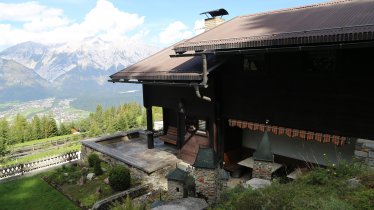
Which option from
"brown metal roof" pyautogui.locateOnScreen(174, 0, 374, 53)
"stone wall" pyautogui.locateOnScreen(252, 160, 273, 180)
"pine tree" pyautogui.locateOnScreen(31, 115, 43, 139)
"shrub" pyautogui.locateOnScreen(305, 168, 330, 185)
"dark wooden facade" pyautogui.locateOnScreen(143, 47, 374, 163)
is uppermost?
"brown metal roof" pyautogui.locateOnScreen(174, 0, 374, 53)

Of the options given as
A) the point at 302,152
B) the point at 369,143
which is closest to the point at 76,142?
the point at 302,152

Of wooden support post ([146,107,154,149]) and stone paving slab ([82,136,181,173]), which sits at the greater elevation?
wooden support post ([146,107,154,149])

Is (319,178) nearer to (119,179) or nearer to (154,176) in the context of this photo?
(154,176)

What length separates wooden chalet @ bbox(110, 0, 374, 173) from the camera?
793 centimetres

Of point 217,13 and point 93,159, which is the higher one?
point 217,13

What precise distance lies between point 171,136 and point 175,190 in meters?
7.58

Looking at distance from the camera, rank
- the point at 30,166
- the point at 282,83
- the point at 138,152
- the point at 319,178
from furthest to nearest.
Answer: the point at 30,166 < the point at 138,152 < the point at 282,83 < the point at 319,178

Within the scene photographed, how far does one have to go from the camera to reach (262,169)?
26.0ft


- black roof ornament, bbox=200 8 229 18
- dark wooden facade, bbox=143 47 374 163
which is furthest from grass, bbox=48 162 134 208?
black roof ornament, bbox=200 8 229 18

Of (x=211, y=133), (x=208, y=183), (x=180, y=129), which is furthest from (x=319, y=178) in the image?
(x=180, y=129)

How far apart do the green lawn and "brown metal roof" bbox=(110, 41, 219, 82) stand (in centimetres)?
602

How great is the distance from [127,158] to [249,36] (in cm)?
816

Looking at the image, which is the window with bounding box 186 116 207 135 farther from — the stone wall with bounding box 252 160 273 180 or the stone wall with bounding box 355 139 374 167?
the stone wall with bounding box 355 139 374 167

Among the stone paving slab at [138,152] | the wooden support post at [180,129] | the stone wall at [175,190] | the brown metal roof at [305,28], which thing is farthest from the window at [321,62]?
the stone paving slab at [138,152]
